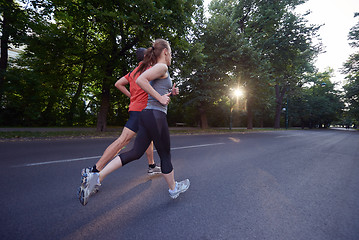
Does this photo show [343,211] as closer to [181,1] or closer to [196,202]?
[196,202]

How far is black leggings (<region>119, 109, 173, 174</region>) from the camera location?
200cm

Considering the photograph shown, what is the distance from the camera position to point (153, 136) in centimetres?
202

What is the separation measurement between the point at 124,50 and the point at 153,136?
Answer: 382 inches

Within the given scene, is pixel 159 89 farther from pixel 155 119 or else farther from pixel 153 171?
pixel 153 171

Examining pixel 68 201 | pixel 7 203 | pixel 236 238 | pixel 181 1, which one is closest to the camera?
pixel 236 238

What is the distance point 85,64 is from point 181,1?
728 cm

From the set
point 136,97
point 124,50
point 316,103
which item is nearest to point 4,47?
point 124,50

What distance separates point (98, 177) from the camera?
6.57 ft

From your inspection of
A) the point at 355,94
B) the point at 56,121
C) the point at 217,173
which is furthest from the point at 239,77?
the point at 355,94

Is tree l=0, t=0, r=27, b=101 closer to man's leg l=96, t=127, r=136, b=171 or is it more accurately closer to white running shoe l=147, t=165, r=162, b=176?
man's leg l=96, t=127, r=136, b=171

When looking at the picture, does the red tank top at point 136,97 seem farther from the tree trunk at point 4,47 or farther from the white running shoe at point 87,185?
the tree trunk at point 4,47

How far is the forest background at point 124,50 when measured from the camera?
854 cm

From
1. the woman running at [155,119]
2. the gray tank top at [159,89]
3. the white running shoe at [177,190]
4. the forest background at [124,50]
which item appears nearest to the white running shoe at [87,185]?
the woman running at [155,119]

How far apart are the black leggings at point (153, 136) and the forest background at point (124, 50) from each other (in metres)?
7.18
